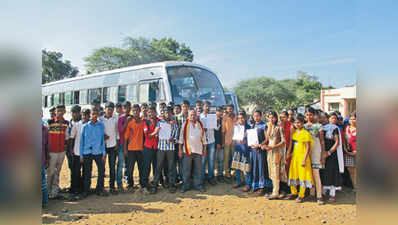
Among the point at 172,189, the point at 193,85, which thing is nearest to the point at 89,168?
the point at 172,189

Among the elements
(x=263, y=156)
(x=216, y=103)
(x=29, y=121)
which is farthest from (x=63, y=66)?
(x=29, y=121)

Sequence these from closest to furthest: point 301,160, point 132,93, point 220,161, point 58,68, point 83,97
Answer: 1. point 301,160
2. point 220,161
3. point 132,93
4. point 83,97
5. point 58,68

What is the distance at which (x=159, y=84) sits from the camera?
759 centimetres

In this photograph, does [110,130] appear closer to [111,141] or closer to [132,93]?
[111,141]

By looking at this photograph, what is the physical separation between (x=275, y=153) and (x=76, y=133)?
3.64 meters

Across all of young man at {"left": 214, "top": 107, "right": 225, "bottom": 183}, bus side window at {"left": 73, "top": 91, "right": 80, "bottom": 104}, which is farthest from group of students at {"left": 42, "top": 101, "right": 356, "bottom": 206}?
bus side window at {"left": 73, "top": 91, "right": 80, "bottom": 104}

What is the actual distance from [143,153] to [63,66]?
2532 cm

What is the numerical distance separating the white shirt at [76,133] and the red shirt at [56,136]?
0.49ft

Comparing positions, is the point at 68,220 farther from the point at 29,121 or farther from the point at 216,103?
the point at 216,103

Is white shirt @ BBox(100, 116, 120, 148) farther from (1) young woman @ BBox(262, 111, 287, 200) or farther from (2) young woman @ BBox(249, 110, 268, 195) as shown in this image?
(1) young woman @ BBox(262, 111, 287, 200)

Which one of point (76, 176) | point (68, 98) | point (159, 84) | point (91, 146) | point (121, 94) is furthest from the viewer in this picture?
point (68, 98)

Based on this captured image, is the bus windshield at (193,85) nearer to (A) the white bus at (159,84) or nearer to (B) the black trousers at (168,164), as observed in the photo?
(A) the white bus at (159,84)

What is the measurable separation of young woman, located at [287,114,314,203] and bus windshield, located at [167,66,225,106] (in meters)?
4.18

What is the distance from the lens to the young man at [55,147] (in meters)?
4.10
